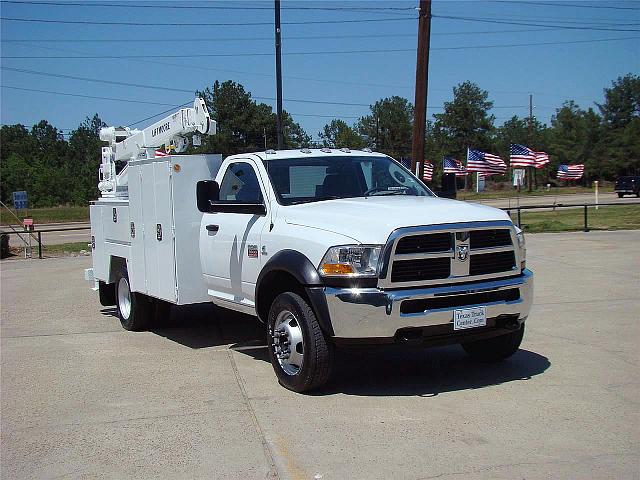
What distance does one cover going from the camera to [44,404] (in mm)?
6305

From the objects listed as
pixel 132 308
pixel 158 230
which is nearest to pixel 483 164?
pixel 132 308

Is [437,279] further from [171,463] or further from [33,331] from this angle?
[33,331]

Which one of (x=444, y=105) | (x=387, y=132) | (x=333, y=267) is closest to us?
(x=333, y=267)

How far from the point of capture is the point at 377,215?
6.07 metres

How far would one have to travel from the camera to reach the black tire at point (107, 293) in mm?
10798

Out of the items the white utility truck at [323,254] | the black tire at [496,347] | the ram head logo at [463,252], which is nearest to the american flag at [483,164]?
the white utility truck at [323,254]

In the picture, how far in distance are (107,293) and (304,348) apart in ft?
18.9

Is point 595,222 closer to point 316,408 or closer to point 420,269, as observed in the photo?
point 420,269

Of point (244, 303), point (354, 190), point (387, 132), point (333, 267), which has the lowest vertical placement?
point (244, 303)

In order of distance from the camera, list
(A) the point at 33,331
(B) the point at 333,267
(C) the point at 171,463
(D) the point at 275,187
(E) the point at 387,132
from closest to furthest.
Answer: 1. (C) the point at 171,463
2. (B) the point at 333,267
3. (D) the point at 275,187
4. (A) the point at 33,331
5. (E) the point at 387,132

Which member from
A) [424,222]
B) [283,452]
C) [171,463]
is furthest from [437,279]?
[171,463]

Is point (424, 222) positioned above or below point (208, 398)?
above

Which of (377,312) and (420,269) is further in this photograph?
(420,269)

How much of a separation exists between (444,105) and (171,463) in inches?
3390
